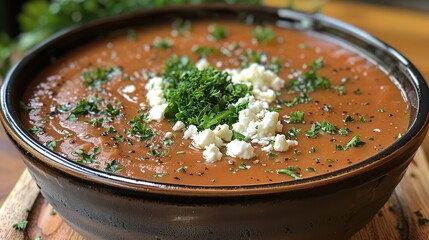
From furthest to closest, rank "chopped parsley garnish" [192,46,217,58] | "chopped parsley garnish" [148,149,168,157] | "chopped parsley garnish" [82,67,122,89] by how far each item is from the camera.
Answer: "chopped parsley garnish" [192,46,217,58] → "chopped parsley garnish" [82,67,122,89] → "chopped parsley garnish" [148,149,168,157]

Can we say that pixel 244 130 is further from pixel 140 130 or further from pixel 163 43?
pixel 163 43

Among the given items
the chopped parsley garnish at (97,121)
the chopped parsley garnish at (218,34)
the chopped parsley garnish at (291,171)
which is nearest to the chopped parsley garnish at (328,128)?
the chopped parsley garnish at (291,171)

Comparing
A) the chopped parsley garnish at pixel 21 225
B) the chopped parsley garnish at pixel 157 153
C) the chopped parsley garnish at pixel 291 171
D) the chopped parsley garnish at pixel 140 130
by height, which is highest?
the chopped parsley garnish at pixel 291 171

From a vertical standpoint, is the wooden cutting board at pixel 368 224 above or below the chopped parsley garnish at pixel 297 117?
below

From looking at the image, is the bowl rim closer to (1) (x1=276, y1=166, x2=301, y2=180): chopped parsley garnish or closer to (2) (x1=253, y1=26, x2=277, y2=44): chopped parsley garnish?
(1) (x1=276, y1=166, x2=301, y2=180): chopped parsley garnish

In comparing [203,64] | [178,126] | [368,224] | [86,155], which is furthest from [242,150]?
[203,64]

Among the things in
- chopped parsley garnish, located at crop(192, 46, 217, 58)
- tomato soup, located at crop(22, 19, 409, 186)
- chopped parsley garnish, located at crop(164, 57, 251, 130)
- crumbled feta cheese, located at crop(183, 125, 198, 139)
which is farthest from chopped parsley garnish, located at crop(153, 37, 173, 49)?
crumbled feta cheese, located at crop(183, 125, 198, 139)

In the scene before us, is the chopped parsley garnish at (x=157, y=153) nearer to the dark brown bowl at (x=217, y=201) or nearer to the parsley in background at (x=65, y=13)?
the dark brown bowl at (x=217, y=201)
